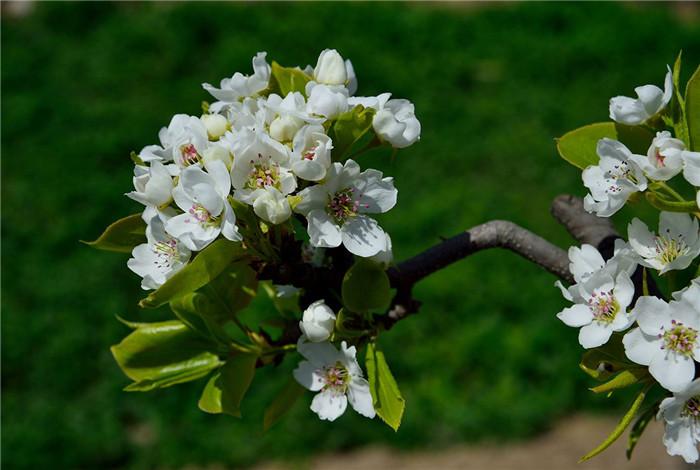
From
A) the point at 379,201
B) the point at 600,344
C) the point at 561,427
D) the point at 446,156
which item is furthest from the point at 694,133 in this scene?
the point at 446,156

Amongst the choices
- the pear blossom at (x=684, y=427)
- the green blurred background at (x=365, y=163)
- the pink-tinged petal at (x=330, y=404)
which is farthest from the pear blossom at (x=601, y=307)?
the green blurred background at (x=365, y=163)

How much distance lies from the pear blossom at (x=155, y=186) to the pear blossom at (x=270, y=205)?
0.14 m

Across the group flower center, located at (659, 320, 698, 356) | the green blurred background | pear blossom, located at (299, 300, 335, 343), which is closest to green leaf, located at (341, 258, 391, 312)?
pear blossom, located at (299, 300, 335, 343)

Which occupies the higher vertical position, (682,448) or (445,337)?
(682,448)

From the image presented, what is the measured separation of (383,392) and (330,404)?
3.9 inches

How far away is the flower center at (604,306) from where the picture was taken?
1060mm

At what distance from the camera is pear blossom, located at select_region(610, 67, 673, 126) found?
1.13 meters

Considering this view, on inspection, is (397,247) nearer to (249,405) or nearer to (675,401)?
(249,405)

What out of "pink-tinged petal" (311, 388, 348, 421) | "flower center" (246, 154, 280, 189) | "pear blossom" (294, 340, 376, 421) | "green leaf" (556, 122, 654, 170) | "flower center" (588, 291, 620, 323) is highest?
"green leaf" (556, 122, 654, 170)

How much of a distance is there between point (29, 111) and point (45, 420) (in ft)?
6.48

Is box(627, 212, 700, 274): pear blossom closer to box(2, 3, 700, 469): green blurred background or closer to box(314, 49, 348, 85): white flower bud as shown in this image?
box(314, 49, 348, 85): white flower bud

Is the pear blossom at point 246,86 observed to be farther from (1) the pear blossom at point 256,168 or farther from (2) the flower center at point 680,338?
(2) the flower center at point 680,338

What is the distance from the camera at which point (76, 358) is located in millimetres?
3504

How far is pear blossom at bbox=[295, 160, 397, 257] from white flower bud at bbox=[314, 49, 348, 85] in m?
0.16
